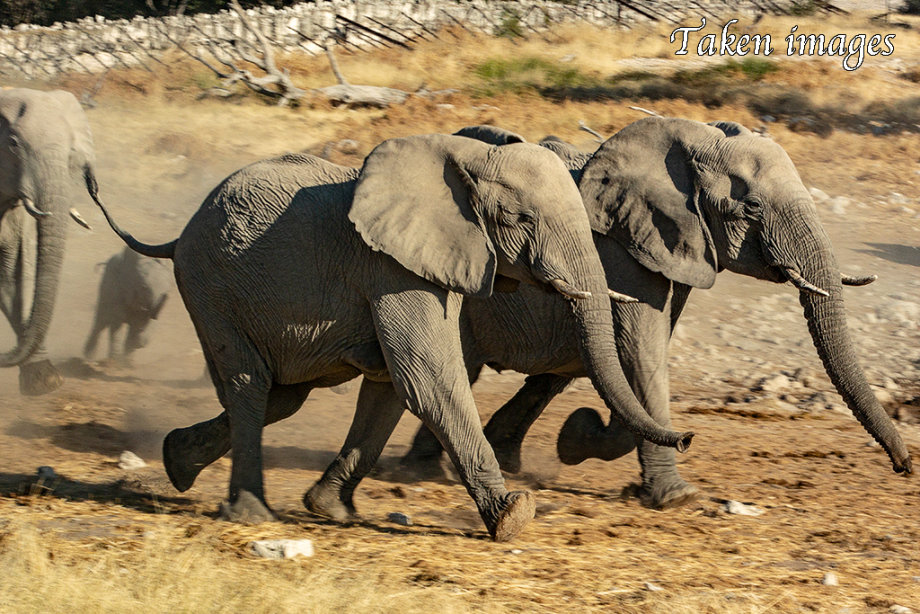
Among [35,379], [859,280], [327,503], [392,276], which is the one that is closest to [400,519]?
[327,503]

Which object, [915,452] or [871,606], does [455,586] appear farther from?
[915,452]

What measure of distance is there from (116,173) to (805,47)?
13272mm

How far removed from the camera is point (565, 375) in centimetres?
673

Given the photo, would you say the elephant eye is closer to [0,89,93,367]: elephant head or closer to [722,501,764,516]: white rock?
[722,501,764,516]: white rock

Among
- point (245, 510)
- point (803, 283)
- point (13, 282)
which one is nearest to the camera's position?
point (245, 510)

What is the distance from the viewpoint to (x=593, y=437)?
6352mm

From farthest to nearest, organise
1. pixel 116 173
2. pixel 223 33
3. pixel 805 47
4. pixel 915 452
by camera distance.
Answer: pixel 805 47 < pixel 223 33 < pixel 116 173 < pixel 915 452

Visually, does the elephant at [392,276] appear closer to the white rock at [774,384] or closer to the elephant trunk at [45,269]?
the elephant trunk at [45,269]

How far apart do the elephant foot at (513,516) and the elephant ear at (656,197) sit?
5.05 feet

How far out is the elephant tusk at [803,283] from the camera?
231 inches

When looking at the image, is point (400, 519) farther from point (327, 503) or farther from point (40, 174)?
point (40, 174)

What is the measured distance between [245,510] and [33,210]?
3919 mm

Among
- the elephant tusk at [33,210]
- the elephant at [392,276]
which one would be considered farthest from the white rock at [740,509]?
the elephant tusk at [33,210]

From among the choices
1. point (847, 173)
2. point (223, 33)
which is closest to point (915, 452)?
point (847, 173)
